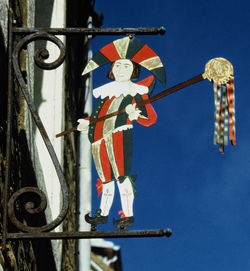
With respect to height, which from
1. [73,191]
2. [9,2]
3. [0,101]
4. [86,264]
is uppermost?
[9,2]

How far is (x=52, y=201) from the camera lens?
23.6 feet

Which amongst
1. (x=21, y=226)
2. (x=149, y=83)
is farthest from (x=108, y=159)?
(x=21, y=226)

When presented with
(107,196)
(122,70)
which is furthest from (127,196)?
(122,70)

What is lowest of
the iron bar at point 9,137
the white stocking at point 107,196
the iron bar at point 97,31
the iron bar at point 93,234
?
the iron bar at point 93,234

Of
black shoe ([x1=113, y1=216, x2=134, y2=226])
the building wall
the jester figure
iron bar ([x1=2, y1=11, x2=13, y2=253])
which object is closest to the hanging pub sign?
the jester figure

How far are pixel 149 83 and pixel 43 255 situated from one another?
6.32 ft

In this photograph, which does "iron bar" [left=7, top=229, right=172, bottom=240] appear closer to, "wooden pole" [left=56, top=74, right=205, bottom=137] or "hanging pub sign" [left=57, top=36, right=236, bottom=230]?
"hanging pub sign" [left=57, top=36, right=236, bottom=230]

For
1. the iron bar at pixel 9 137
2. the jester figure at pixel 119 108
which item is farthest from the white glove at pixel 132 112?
the iron bar at pixel 9 137

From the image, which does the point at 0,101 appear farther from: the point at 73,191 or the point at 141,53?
the point at 73,191

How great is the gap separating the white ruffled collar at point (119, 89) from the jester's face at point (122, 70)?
0.13ft

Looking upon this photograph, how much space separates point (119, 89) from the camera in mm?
5391

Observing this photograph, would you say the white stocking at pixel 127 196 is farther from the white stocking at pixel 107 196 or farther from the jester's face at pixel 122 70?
the jester's face at pixel 122 70

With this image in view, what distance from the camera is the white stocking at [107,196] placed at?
5.12m

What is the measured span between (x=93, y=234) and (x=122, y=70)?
1237 millimetres
